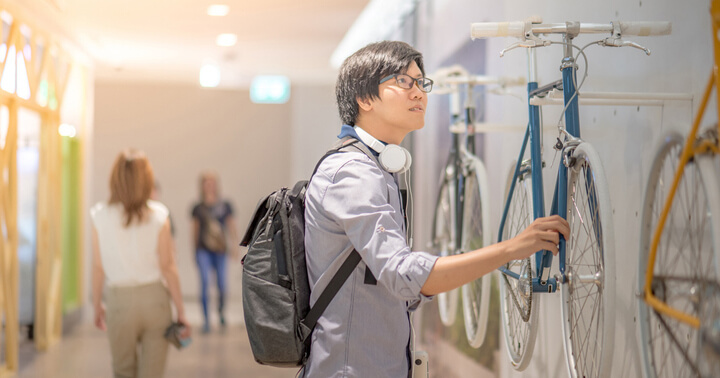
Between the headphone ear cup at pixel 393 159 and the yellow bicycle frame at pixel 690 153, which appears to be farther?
the headphone ear cup at pixel 393 159

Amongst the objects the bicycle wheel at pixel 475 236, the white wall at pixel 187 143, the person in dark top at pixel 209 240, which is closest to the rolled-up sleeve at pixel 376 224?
the bicycle wheel at pixel 475 236

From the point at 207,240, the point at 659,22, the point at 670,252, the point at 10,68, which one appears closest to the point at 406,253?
the point at 670,252

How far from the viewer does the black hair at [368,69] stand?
1.96 metres

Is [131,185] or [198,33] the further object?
[198,33]

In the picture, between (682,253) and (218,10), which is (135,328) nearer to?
(682,253)

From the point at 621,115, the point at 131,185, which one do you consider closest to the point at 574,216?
the point at 621,115

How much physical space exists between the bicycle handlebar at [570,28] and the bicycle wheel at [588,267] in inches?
Result: 12.8

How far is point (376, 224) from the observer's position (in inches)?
67.1

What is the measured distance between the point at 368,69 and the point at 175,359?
4.94 m

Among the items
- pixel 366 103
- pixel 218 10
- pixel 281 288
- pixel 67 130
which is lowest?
pixel 281 288

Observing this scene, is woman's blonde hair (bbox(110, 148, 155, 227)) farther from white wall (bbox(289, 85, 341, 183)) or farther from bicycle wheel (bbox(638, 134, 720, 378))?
white wall (bbox(289, 85, 341, 183))

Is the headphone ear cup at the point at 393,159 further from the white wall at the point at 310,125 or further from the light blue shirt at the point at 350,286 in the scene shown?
the white wall at the point at 310,125

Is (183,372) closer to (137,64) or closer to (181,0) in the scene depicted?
(181,0)

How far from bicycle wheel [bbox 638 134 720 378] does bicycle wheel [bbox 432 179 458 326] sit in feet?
6.42
